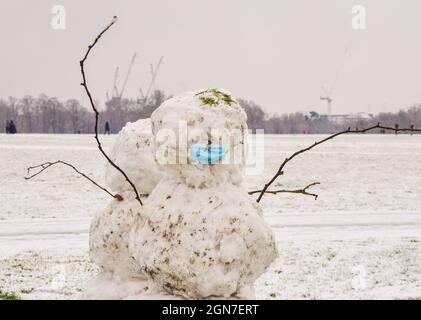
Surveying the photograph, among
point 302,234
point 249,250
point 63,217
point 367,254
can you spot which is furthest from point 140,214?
point 63,217

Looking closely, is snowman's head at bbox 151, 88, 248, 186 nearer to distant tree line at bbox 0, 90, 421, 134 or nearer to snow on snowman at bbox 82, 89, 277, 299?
snow on snowman at bbox 82, 89, 277, 299

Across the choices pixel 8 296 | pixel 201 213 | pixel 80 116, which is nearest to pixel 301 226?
pixel 8 296

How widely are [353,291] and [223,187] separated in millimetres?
5082

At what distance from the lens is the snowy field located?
8.25 meters

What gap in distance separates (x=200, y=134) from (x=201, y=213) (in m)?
0.43

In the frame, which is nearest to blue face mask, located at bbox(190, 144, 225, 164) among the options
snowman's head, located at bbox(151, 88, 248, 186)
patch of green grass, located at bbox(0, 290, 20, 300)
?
snowman's head, located at bbox(151, 88, 248, 186)

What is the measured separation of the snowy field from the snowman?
14.7 feet

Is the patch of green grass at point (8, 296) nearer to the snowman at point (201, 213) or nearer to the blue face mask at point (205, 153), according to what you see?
the snowman at point (201, 213)

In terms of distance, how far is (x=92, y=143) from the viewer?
32812mm

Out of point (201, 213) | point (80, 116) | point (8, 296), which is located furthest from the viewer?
point (80, 116)

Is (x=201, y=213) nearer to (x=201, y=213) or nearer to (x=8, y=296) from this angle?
(x=201, y=213)

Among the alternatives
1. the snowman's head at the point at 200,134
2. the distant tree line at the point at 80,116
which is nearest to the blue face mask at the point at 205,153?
the snowman's head at the point at 200,134

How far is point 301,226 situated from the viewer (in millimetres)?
12836
